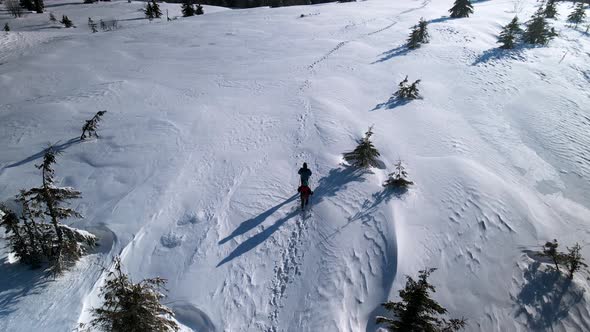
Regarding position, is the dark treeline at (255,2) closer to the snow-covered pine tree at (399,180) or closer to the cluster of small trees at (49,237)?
the snow-covered pine tree at (399,180)

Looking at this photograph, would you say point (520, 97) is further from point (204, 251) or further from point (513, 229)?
point (204, 251)

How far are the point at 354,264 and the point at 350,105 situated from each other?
788 cm

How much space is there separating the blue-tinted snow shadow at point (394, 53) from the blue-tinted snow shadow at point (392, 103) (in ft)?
15.9

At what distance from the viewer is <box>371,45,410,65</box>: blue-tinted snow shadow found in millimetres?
17984

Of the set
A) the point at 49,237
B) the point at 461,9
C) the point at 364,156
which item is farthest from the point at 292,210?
the point at 461,9

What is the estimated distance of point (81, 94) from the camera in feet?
45.8

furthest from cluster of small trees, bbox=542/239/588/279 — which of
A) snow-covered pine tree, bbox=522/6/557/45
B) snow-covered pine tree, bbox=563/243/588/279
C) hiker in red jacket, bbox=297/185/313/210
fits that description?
snow-covered pine tree, bbox=522/6/557/45

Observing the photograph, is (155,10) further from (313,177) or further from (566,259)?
(566,259)

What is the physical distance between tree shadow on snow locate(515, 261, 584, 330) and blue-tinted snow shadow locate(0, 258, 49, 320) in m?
9.85

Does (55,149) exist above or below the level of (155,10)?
below

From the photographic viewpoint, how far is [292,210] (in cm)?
816

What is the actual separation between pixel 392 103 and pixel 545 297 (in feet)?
29.2

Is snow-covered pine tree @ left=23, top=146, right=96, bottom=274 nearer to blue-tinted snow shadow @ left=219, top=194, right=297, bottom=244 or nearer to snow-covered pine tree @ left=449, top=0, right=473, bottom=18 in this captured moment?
blue-tinted snow shadow @ left=219, top=194, right=297, bottom=244

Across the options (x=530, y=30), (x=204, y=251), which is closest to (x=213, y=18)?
(x=530, y=30)
